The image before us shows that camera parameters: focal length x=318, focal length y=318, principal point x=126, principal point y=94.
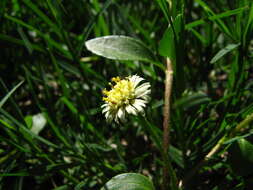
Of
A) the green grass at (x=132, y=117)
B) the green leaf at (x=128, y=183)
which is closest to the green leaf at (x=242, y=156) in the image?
the green grass at (x=132, y=117)

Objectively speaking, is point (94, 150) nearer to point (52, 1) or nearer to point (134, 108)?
point (134, 108)

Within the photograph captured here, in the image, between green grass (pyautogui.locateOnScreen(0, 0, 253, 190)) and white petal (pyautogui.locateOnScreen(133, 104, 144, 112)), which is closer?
white petal (pyautogui.locateOnScreen(133, 104, 144, 112))

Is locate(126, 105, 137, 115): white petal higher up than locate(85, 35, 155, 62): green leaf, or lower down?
lower down

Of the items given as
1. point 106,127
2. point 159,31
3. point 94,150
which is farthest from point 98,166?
point 159,31

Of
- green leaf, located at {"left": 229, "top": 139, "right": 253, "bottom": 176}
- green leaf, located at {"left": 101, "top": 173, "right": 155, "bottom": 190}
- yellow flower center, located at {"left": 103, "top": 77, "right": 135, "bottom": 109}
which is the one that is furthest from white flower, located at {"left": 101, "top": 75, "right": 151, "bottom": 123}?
green leaf, located at {"left": 229, "top": 139, "right": 253, "bottom": 176}

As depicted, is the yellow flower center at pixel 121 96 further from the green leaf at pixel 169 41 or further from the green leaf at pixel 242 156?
the green leaf at pixel 242 156

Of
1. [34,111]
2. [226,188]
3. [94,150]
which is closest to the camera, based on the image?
[226,188]

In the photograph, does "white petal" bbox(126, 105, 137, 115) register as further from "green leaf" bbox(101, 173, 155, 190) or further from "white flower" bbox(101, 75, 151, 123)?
"green leaf" bbox(101, 173, 155, 190)
